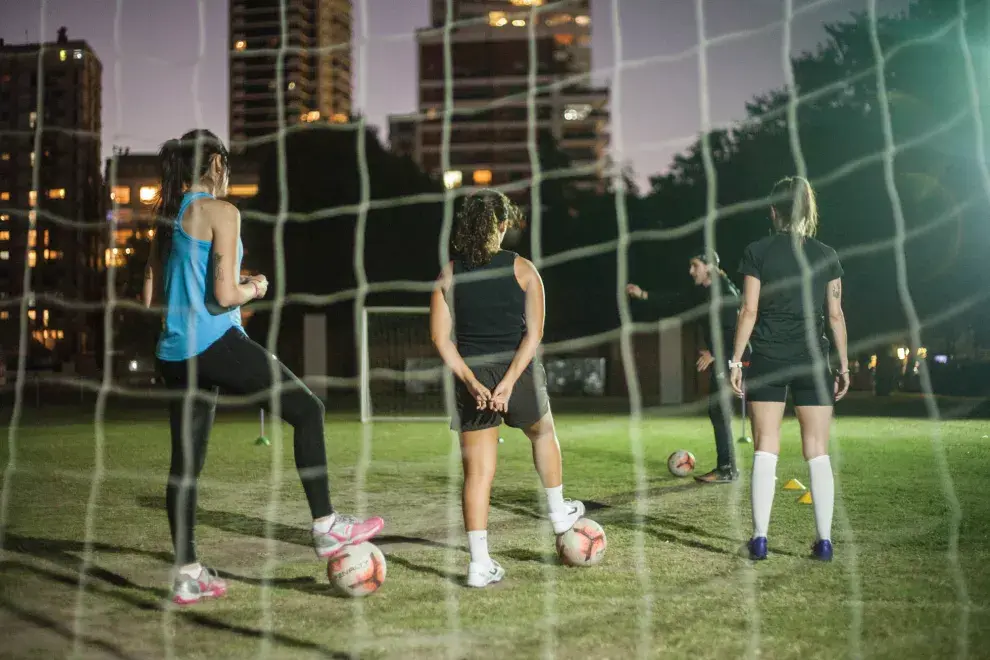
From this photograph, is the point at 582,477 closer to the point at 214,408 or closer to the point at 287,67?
the point at 214,408

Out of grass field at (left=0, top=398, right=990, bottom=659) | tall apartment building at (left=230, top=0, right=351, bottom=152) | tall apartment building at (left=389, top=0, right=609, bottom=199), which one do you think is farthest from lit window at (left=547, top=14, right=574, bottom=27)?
grass field at (left=0, top=398, right=990, bottom=659)

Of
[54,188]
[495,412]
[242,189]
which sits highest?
[242,189]

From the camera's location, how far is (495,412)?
455 centimetres

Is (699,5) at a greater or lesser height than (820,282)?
greater

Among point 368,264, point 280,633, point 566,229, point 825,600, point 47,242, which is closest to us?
point 280,633

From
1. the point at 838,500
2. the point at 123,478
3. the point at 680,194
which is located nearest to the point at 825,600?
the point at 838,500

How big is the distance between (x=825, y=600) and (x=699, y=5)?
12.7 ft

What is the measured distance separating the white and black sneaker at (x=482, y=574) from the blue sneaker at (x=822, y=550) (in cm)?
144

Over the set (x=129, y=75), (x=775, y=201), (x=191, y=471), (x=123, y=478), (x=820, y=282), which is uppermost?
(x=129, y=75)

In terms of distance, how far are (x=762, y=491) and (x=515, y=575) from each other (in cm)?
117

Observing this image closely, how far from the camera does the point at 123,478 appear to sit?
8.50 metres

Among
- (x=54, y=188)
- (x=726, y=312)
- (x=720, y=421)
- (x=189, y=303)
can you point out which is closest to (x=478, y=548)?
(x=189, y=303)

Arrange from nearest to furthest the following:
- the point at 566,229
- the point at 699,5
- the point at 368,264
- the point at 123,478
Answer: the point at 699,5 → the point at 123,478 → the point at 368,264 → the point at 566,229

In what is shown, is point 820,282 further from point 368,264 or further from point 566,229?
point 566,229
